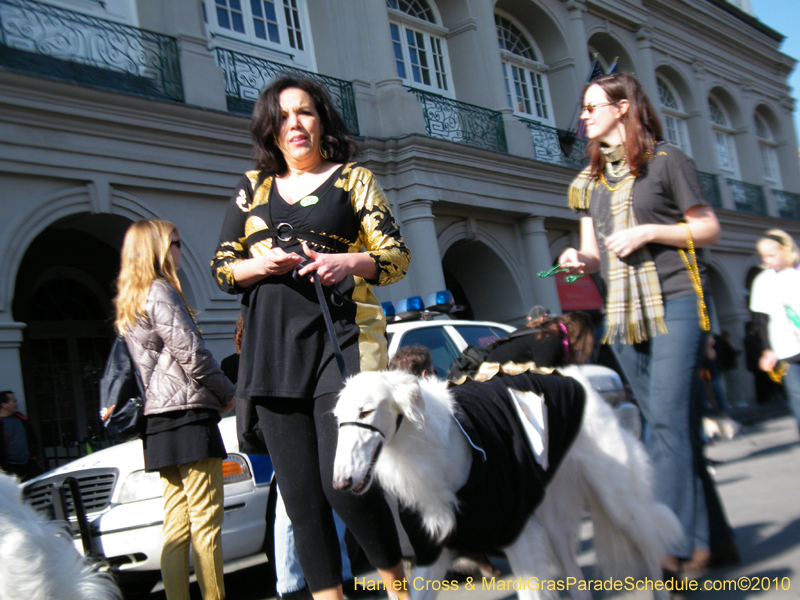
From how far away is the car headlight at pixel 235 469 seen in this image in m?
5.09

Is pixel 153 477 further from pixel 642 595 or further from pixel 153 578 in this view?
pixel 642 595

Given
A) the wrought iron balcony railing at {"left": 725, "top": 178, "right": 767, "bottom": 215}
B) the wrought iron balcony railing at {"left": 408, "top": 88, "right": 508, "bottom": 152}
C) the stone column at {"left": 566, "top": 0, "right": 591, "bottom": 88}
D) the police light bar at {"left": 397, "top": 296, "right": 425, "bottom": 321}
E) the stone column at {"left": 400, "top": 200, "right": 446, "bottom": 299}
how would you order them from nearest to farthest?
the police light bar at {"left": 397, "top": 296, "right": 425, "bottom": 321} < the stone column at {"left": 400, "top": 200, "right": 446, "bottom": 299} < the wrought iron balcony railing at {"left": 408, "top": 88, "right": 508, "bottom": 152} < the stone column at {"left": 566, "top": 0, "right": 591, "bottom": 88} < the wrought iron balcony railing at {"left": 725, "top": 178, "right": 767, "bottom": 215}

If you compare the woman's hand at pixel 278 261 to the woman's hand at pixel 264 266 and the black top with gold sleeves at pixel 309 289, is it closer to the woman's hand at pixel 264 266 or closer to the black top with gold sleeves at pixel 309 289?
the woman's hand at pixel 264 266

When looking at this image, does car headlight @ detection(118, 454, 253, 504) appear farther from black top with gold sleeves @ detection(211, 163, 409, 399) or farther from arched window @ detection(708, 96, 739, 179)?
arched window @ detection(708, 96, 739, 179)

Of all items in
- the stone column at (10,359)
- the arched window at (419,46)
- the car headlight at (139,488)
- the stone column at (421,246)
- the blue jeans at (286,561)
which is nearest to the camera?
the blue jeans at (286,561)

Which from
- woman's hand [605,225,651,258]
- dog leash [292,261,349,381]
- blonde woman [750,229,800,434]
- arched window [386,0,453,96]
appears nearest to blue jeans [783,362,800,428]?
blonde woman [750,229,800,434]

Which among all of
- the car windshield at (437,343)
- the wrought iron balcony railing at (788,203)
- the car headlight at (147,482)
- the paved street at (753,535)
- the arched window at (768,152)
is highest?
the arched window at (768,152)

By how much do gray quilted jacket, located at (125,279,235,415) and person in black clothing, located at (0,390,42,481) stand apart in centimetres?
421

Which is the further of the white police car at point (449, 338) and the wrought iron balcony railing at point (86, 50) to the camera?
the wrought iron balcony railing at point (86, 50)

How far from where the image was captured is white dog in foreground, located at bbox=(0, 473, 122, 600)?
84.6 inches

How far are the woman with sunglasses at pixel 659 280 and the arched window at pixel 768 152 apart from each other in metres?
28.5

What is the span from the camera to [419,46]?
16453mm

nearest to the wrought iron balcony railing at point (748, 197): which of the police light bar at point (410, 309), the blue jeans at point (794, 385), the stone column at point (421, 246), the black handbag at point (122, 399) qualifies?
the stone column at point (421, 246)

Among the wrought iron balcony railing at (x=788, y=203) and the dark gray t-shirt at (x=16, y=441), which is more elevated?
the wrought iron balcony railing at (x=788, y=203)
